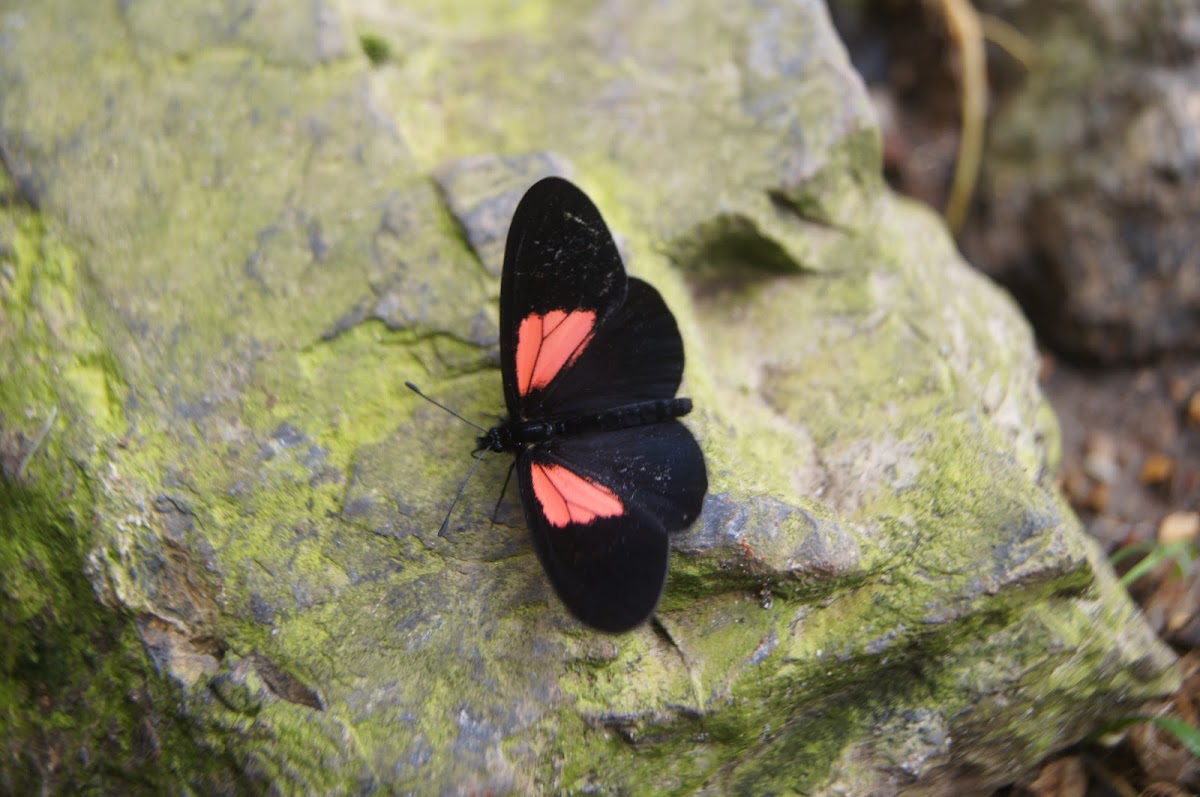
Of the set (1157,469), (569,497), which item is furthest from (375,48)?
(1157,469)

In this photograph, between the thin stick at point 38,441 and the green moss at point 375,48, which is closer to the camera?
the thin stick at point 38,441

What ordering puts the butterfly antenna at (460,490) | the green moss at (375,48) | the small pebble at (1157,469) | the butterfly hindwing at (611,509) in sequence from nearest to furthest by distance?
the butterfly hindwing at (611,509) < the butterfly antenna at (460,490) < the green moss at (375,48) < the small pebble at (1157,469)

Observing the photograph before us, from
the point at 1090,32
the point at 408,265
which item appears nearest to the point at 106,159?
the point at 408,265

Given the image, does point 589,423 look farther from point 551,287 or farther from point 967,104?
point 967,104

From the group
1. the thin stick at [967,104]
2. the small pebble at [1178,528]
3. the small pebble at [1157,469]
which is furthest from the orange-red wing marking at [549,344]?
the thin stick at [967,104]

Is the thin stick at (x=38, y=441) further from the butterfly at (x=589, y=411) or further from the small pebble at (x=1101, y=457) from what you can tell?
the small pebble at (x=1101, y=457)

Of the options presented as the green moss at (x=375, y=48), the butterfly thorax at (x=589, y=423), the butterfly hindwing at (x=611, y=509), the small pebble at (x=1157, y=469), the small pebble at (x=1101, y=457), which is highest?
the green moss at (x=375, y=48)

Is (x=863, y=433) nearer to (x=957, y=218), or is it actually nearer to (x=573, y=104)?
(x=573, y=104)
